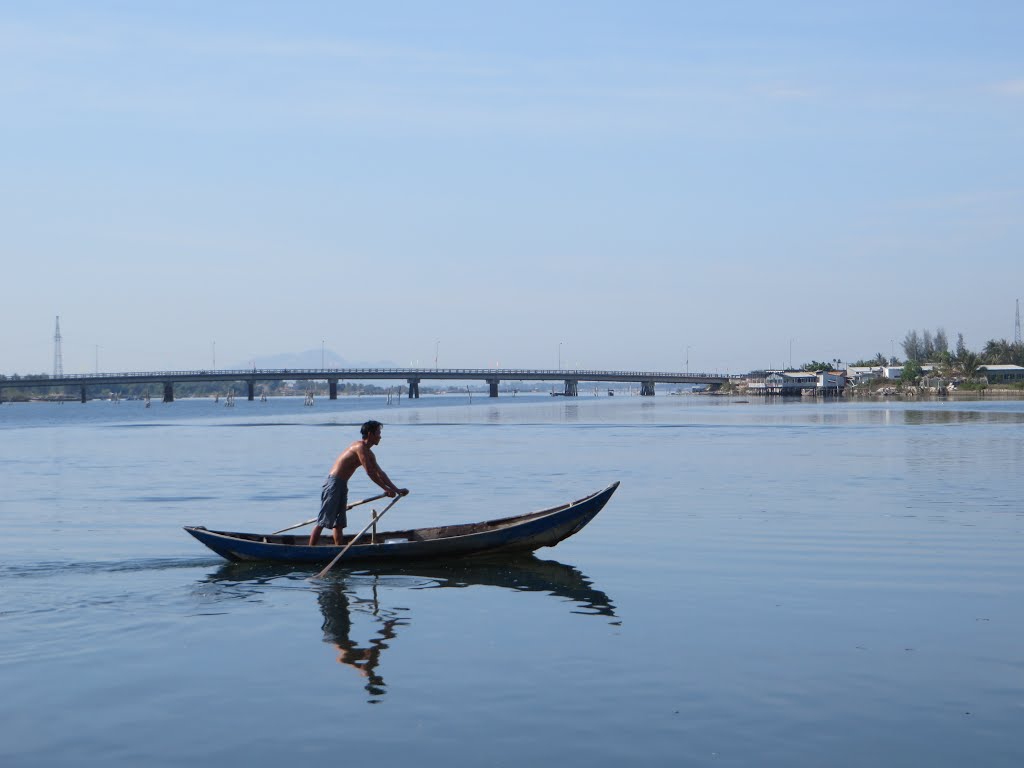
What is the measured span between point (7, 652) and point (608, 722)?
8.32 meters

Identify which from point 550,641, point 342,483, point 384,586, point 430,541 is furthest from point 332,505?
point 550,641

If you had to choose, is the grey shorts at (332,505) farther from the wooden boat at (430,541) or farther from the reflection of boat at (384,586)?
the reflection of boat at (384,586)

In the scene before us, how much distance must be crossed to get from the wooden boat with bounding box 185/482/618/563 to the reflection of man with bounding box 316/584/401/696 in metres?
1.64

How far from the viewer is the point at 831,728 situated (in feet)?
36.4

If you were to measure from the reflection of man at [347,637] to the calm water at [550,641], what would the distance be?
5cm

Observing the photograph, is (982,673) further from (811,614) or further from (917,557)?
(917,557)

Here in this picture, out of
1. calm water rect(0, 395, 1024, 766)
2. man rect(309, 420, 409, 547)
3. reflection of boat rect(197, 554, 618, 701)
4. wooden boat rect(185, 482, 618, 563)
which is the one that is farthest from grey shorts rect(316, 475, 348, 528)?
calm water rect(0, 395, 1024, 766)

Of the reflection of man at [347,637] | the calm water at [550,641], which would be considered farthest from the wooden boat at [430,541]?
the reflection of man at [347,637]

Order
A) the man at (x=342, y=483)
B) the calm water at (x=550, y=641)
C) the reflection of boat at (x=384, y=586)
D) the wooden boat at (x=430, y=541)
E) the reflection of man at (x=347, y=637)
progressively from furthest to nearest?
the wooden boat at (x=430, y=541) → the man at (x=342, y=483) → the reflection of boat at (x=384, y=586) → the reflection of man at (x=347, y=637) → the calm water at (x=550, y=641)

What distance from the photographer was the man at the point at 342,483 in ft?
66.4

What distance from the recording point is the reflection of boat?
1591 centimetres

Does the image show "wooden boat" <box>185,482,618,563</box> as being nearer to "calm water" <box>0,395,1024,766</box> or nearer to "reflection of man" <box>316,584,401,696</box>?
"calm water" <box>0,395,1024,766</box>

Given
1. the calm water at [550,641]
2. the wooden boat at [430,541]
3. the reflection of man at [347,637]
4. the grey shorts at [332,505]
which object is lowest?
the reflection of man at [347,637]

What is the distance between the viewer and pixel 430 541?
68.5 feet
